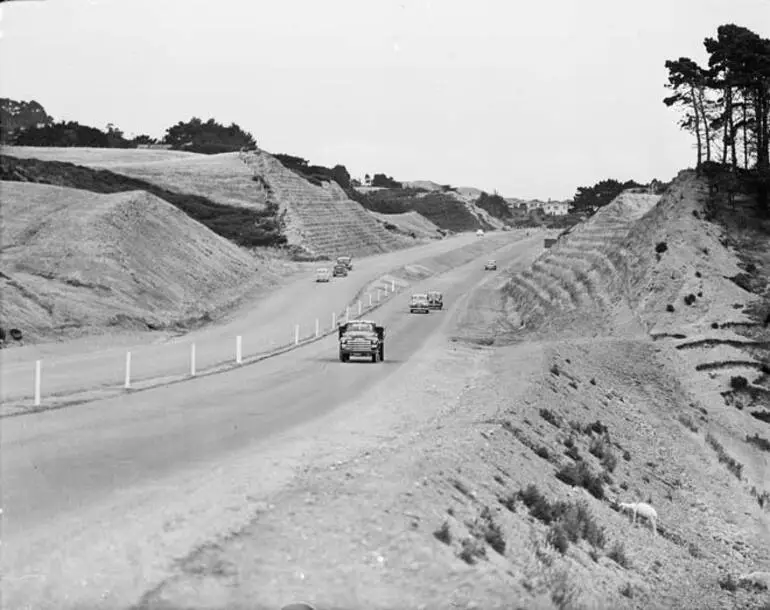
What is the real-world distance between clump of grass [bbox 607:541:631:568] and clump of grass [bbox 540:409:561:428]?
929 cm

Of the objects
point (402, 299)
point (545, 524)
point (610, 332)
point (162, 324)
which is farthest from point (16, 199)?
point (545, 524)

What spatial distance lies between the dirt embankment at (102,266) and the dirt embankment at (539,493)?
18.5 m

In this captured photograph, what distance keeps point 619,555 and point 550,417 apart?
10252mm

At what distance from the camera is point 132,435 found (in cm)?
1955

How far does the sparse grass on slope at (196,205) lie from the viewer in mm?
101750

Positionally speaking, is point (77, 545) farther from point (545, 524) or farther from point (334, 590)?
point (545, 524)

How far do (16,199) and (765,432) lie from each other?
5442 centimetres

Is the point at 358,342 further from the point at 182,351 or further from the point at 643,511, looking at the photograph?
the point at 643,511

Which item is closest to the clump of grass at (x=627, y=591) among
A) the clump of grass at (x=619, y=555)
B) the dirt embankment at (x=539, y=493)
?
the dirt embankment at (x=539, y=493)

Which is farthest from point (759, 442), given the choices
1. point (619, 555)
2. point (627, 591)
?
point (627, 591)

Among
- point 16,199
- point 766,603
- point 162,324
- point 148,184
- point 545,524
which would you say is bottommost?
point 766,603

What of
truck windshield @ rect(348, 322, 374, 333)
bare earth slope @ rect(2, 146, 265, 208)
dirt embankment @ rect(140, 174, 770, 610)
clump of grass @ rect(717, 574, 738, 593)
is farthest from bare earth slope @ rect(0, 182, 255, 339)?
bare earth slope @ rect(2, 146, 265, 208)

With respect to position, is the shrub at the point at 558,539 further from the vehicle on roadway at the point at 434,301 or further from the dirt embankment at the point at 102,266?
the vehicle on roadway at the point at 434,301

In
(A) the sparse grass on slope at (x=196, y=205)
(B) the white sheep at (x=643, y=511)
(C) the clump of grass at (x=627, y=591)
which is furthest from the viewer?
(A) the sparse grass on slope at (x=196, y=205)
